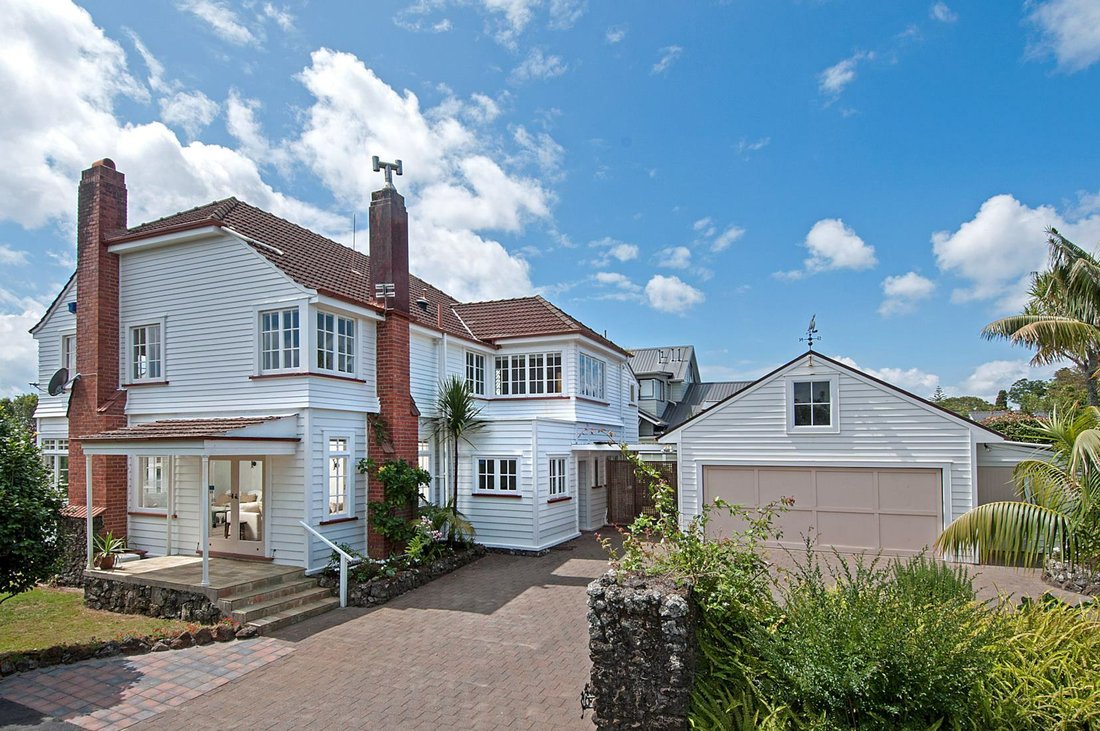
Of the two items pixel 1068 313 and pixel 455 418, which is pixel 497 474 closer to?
pixel 455 418

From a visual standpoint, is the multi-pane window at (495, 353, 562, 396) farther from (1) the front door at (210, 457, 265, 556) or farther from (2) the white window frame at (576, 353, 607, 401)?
(1) the front door at (210, 457, 265, 556)

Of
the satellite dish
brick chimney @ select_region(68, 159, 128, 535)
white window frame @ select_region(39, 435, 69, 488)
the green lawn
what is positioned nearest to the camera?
the green lawn

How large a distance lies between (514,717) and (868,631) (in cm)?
365

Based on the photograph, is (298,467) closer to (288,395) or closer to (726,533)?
(288,395)

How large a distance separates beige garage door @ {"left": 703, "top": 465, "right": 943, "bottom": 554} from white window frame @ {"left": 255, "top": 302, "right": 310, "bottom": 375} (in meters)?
10.0

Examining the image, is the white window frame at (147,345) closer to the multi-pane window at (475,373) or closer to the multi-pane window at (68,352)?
the multi-pane window at (68,352)

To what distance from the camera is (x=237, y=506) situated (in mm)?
12102

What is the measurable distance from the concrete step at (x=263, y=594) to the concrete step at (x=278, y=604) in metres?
0.04

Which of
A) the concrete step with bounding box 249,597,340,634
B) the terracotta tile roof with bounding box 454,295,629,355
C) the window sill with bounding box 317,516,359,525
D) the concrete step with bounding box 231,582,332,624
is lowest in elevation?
the concrete step with bounding box 249,597,340,634

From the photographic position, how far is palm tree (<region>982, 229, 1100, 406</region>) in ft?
41.7

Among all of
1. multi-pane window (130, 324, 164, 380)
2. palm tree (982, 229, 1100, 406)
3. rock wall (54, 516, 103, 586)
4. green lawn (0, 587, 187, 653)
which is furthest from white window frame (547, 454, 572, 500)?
palm tree (982, 229, 1100, 406)

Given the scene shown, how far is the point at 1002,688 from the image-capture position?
4906mm

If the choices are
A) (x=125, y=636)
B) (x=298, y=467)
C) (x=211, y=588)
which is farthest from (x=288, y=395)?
(x=125, y=636)

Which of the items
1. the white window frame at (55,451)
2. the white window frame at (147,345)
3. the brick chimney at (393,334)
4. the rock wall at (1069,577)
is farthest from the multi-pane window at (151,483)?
A: the rock wall at (1069,577)
